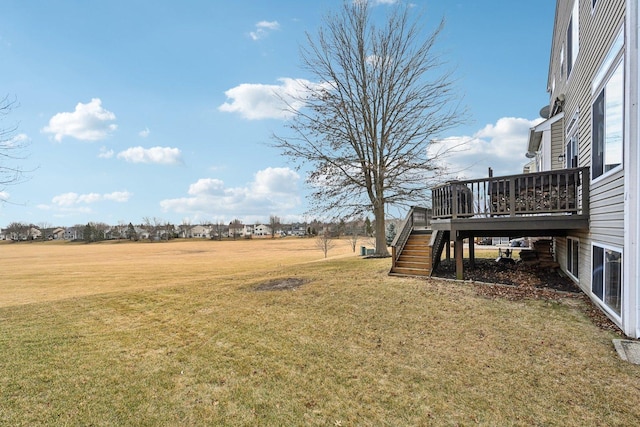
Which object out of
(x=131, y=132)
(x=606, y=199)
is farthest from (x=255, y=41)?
(x=606, y=199)

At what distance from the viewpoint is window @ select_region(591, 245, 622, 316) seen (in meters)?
6.05

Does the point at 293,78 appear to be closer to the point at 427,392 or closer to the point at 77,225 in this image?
the point at 427,392

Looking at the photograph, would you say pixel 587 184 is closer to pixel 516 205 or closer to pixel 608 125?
pixel 516 205

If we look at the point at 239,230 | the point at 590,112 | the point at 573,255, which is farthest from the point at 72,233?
the point at 590,112

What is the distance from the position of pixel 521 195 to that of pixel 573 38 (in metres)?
5.56

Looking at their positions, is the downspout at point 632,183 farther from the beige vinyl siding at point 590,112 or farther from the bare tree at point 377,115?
the bare tree at point 377,115

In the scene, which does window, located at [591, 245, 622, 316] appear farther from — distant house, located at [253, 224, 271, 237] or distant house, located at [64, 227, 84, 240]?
distant house, located at [253, 224, 271, 237]

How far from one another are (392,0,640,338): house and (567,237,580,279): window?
0.10 feet

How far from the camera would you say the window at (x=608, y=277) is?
605 centimetres

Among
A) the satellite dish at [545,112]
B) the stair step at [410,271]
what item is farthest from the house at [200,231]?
the satellite dish at [545,112]

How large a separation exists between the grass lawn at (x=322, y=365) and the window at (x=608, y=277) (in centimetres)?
57

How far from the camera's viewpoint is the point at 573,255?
9891mm

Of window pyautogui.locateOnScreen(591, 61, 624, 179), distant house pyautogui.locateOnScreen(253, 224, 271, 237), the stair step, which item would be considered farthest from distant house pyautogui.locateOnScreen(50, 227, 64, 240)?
window pyautogui.locateOnScreen(591, 61, 624, 179)

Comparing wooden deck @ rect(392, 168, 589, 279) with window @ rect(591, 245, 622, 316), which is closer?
window @ rect(591, 245, 622, 316)
